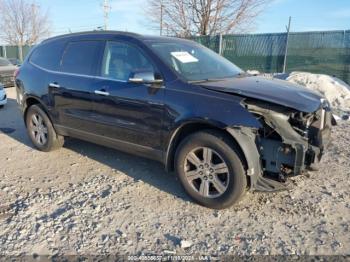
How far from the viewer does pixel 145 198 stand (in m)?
3.88

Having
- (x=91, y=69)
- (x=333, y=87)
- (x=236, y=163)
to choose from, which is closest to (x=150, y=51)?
(x=91, y=69)

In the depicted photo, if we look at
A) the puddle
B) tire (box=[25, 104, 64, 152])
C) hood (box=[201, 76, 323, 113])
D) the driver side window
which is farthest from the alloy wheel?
the puddle

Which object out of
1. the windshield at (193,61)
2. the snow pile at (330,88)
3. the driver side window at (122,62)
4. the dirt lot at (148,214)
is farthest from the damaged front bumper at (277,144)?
the snow pile at (330,88)

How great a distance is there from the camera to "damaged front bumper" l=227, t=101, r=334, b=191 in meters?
3.25

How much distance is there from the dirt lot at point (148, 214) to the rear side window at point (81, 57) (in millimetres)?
1389

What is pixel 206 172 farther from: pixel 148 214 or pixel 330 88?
pixel 330 88

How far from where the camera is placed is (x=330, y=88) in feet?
29.7

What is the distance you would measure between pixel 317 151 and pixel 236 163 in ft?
Answer: 2.75

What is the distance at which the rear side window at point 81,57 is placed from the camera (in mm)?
4520

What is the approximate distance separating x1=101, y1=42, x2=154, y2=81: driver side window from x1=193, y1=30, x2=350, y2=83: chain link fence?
9.24 meters

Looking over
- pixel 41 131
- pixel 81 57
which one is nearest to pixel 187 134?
pixel 81 57

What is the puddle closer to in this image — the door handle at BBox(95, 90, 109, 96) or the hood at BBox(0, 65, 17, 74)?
the door handle at BBox(95, 90, 109, 96)

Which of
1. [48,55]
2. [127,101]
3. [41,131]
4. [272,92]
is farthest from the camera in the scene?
[41,131]

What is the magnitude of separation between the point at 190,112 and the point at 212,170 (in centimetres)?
65
